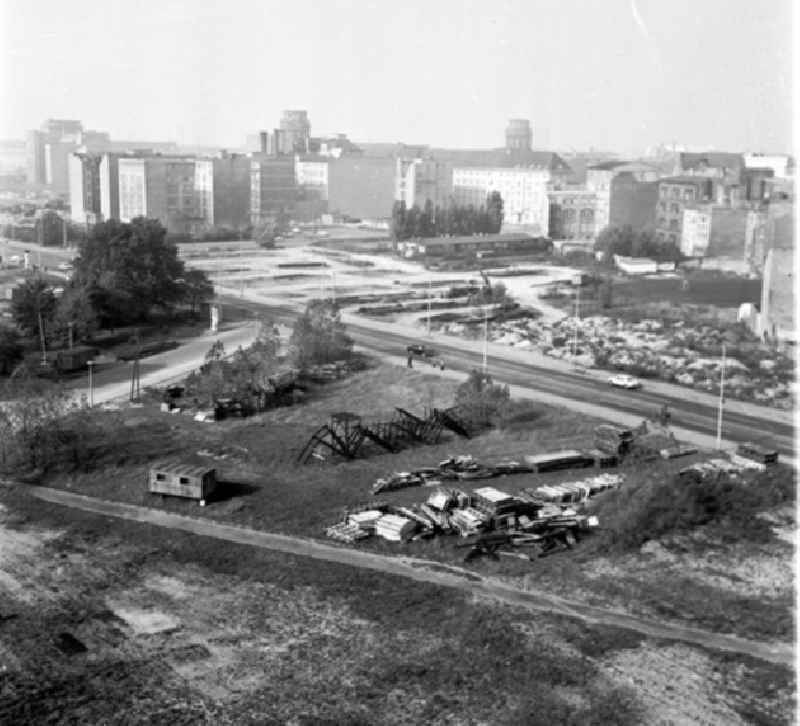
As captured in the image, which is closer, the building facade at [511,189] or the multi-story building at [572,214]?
the multi-story building at [572,214]

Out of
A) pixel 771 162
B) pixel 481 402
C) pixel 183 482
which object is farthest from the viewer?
pixel 771 162

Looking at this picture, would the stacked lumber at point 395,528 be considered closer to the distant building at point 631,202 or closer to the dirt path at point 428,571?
the dirt path at point 428,571

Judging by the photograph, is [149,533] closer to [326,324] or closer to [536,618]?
[536,618]

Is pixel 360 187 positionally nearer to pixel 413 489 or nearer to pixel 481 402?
Result: pixel 481 402

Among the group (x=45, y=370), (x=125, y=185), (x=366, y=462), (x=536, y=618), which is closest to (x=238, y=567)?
(x=536, y=618)

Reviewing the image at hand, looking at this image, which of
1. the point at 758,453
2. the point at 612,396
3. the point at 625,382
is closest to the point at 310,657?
the point at 758,453

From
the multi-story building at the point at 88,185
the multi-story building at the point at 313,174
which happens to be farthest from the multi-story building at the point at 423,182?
the multi-story building at the point at 88,185

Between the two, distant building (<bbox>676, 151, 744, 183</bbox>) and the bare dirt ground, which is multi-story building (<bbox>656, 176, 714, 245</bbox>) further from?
the bare dirt ground
